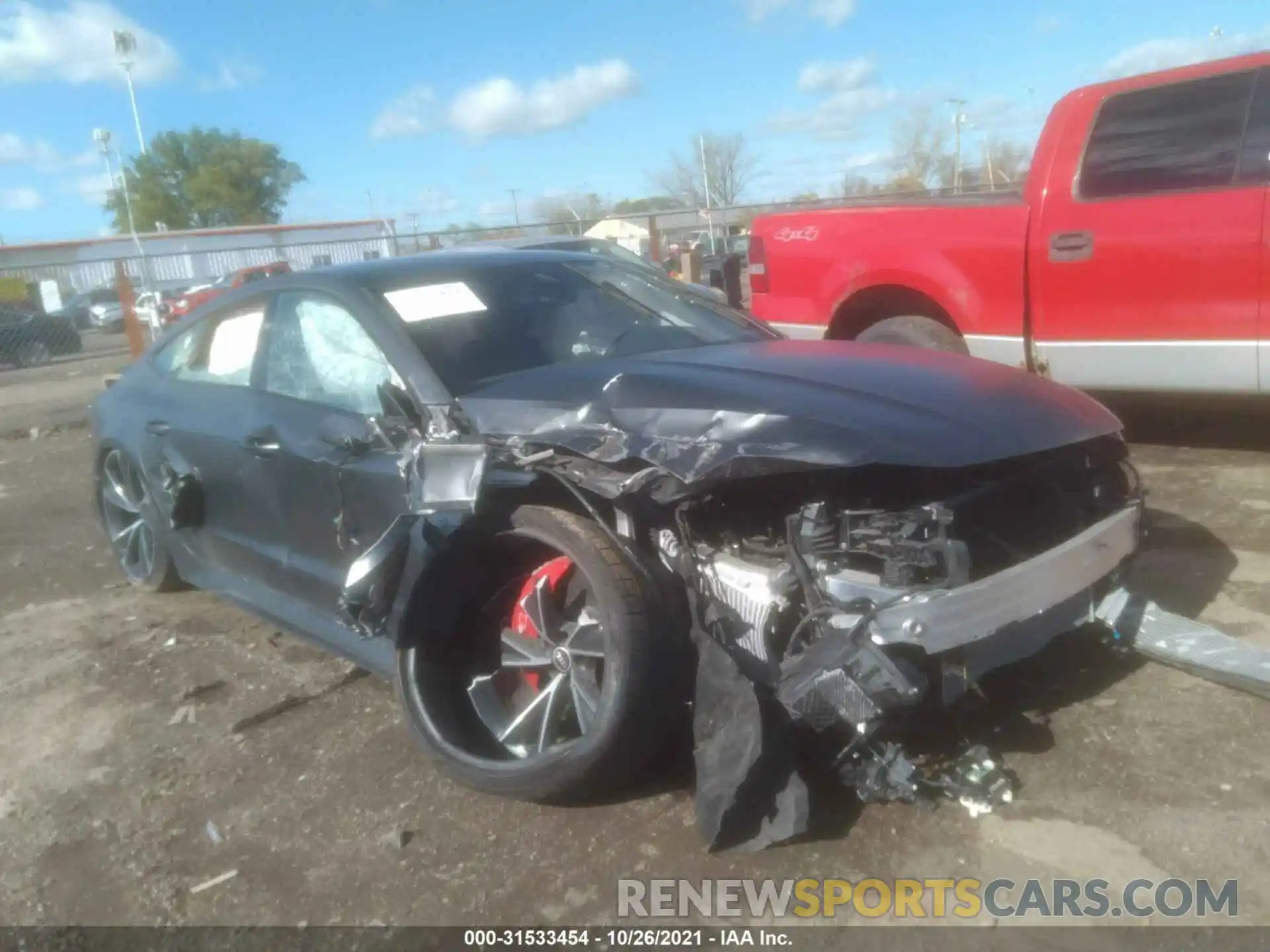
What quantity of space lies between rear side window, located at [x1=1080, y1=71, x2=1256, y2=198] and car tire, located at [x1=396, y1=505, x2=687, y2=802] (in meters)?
3.91

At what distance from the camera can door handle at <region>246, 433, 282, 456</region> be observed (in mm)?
3781

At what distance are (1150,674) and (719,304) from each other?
85.6 inches

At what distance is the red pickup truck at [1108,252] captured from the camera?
5.04 metres

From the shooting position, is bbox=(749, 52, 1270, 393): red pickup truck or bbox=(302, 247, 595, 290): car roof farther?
bbox=(749, 52, 1270, 393): red pickup truck

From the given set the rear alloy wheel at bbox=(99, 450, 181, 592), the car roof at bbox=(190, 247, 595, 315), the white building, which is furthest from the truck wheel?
the white building

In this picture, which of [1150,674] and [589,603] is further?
[1150,674]

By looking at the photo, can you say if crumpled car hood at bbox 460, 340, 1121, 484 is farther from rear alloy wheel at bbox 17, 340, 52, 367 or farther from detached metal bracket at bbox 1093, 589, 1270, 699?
rear alloy wheel at bbox 17, 340, 52, 367

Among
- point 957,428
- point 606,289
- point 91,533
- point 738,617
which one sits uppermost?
point 606,289

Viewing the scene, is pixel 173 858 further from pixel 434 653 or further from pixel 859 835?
pixel 859 835

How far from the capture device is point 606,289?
13.7 feet

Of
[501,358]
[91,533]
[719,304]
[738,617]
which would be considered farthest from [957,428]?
[91,533]

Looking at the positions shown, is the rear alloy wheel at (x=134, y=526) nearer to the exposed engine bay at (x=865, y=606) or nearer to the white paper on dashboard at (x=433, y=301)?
the white paper on dashboard at (x=433, y=301)

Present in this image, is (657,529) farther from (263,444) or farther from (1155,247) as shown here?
(1155,247)

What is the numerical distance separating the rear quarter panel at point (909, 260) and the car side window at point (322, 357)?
10.9ft
